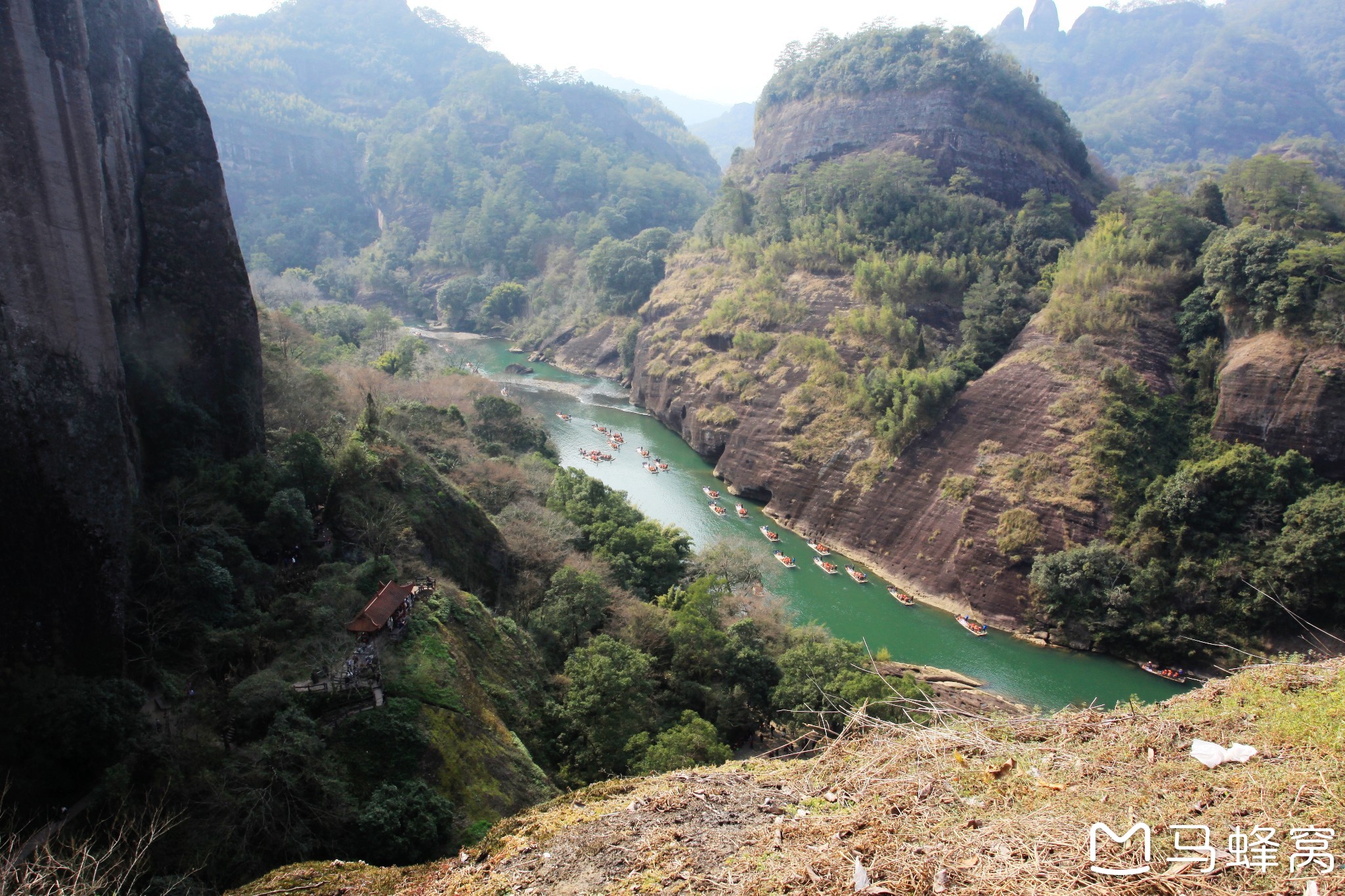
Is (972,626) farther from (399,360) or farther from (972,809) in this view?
(399,360)

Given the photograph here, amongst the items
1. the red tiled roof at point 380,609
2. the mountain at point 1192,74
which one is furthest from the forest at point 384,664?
the mountain at point 1192,74

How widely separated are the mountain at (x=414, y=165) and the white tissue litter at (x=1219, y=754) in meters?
77.1

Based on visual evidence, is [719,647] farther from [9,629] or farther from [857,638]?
[9,629]

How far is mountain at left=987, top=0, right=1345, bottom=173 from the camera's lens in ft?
334

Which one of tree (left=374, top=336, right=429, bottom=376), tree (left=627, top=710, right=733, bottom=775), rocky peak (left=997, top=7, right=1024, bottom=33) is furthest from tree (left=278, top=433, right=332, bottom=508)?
rocky peak (left=997, top=7, right=1024, bottom=33)

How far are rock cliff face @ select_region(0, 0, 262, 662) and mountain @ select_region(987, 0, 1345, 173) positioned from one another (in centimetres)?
10143

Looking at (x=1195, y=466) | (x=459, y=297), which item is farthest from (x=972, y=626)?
(x=459, y=297)

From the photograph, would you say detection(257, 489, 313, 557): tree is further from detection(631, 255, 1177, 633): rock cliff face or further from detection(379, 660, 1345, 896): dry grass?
detection(631, 255, 1177, 633): rock cliff face

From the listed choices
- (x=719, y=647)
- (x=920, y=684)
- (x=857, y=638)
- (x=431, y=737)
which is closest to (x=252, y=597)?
(x=431, y=737)

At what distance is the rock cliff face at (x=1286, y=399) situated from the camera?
93.6ft

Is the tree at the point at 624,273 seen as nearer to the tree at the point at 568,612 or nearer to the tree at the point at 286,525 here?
the tree at the point at 568,612

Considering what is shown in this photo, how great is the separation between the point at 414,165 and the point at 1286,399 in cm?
9541

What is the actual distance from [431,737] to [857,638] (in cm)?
1937

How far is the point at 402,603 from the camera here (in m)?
15.3
